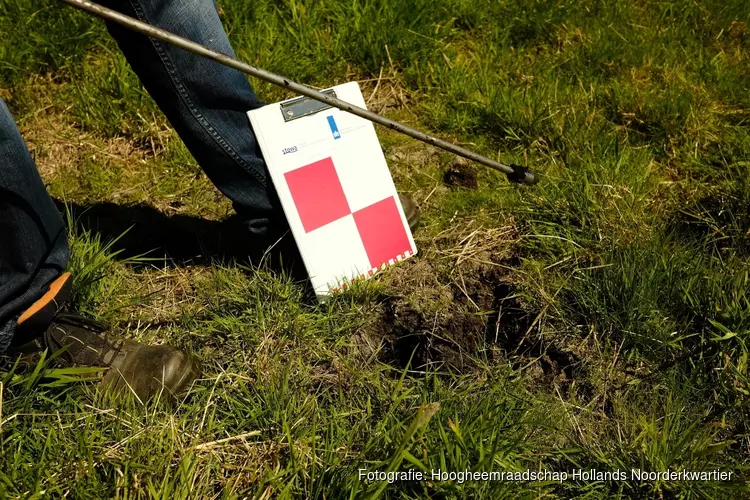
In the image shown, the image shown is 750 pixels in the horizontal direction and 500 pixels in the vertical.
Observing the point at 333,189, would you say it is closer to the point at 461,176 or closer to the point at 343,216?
the point at 343,216

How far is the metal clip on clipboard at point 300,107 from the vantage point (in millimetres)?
1957

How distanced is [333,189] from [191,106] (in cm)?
53

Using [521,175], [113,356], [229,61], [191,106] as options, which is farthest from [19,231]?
[521,175]

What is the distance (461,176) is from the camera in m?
2.42

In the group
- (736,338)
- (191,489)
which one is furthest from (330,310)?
(736,338)

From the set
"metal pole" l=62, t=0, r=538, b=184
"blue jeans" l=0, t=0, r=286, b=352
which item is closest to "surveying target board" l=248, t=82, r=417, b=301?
"blue jeans" l=0, t=0, r=286, b=352

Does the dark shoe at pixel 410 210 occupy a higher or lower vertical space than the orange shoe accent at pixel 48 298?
lower

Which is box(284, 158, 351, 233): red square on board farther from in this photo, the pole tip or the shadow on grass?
the pole tip

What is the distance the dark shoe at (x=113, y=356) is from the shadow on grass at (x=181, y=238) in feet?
1.41

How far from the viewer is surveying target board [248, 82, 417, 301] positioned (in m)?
1.95

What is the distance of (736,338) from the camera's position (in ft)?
5.69

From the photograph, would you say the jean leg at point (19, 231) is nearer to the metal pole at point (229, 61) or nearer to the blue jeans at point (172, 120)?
the blue jeans at point (172, 120)

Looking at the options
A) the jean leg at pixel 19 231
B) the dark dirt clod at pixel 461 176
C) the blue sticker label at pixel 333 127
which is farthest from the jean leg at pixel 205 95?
the dark dirt clod at pixel 461 176

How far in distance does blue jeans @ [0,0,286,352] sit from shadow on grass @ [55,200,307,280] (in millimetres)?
356
